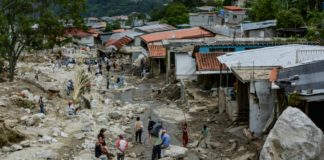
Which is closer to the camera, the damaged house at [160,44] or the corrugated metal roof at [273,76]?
the corrugated metal roof at [273,76]

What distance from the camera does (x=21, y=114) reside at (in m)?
25.4

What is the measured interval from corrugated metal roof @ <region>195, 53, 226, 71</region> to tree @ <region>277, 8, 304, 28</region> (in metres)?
15.0

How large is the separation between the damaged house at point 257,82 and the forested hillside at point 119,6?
14441cm

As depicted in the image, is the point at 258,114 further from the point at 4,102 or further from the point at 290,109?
the point at 4,102

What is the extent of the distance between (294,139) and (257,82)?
554 cm

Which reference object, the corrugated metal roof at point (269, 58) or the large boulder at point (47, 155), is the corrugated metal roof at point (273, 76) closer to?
the corrugated metal roof at point (269, 58)

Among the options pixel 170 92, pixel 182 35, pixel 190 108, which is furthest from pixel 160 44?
pixel 190 108

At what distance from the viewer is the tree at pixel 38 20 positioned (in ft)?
123

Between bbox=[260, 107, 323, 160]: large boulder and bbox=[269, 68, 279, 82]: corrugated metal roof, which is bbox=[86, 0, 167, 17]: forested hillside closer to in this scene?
bbox=[269, 68, 279, 82]: corrugated metal roof

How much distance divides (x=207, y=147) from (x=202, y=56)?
10882 mm

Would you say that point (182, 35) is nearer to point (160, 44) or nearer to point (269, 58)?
point (160, 44)

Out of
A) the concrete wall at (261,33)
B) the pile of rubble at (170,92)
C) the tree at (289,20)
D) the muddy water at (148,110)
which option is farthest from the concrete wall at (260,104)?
the concrete wall at (261,33)

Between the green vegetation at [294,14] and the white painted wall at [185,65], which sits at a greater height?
the green vegetation at [294,14]

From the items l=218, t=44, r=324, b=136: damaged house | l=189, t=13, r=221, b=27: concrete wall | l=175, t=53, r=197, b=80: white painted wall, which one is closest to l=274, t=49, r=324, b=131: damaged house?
l=218, t=44, r=324, b=136: damaged house
